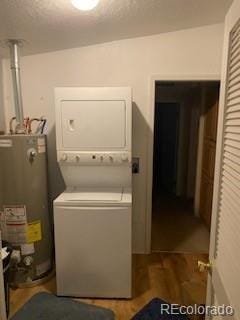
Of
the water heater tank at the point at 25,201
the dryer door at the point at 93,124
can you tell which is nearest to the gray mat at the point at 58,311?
the water heater tank at the point at 25,201

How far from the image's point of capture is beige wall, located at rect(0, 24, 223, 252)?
7.73 ft

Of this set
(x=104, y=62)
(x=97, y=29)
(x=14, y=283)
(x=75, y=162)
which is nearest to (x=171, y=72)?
(x=104, y=62)

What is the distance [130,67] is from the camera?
2432 millimetres

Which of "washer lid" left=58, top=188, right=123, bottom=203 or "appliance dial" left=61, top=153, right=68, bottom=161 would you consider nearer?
"washer lid" left=58, top=188, right=123, bottom=203

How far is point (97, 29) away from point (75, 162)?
3.63 ft

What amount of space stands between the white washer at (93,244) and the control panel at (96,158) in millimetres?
288

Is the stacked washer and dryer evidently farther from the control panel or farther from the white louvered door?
the white louvered door

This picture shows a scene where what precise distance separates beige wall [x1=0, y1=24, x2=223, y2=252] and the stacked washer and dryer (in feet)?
1.66

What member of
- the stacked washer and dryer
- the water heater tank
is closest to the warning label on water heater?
the water heater tank

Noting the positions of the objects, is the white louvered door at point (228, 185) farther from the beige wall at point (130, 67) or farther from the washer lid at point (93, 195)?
the beige wall at point (130, 67)


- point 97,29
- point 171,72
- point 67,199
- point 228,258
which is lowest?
point 67,199

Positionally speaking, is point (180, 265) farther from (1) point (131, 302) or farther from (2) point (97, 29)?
(2) point (97, 29)

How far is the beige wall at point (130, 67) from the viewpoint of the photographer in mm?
2355

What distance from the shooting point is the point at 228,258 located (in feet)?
2.88
